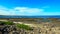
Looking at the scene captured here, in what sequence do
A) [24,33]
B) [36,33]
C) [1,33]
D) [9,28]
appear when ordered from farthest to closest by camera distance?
[36,33] < [24,33] < [9,28] < [1,33]

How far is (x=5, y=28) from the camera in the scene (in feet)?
45.1

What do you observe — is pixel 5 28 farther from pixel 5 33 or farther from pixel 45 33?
pixel 45 33

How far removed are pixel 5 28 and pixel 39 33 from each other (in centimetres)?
500

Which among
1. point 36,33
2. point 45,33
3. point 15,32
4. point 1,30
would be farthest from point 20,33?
point 45,33

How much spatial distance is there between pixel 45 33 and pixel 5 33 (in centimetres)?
671

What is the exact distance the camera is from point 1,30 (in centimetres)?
1341

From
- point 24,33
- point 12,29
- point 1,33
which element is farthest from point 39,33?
point 1,33

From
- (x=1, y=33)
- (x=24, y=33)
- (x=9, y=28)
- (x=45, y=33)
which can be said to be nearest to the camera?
(x=1, y=33)

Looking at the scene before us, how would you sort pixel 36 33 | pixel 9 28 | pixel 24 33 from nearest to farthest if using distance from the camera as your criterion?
pixel 9 28 < pixel 24 33 < pixel 36 33

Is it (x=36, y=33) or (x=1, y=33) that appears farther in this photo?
(x=36, y=33)

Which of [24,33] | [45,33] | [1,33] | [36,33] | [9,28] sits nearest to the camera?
[1,33]

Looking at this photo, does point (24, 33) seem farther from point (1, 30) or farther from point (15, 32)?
point (1, 30)

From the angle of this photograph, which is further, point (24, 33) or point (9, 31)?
point (24, 33)

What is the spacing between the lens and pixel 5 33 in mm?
13430
